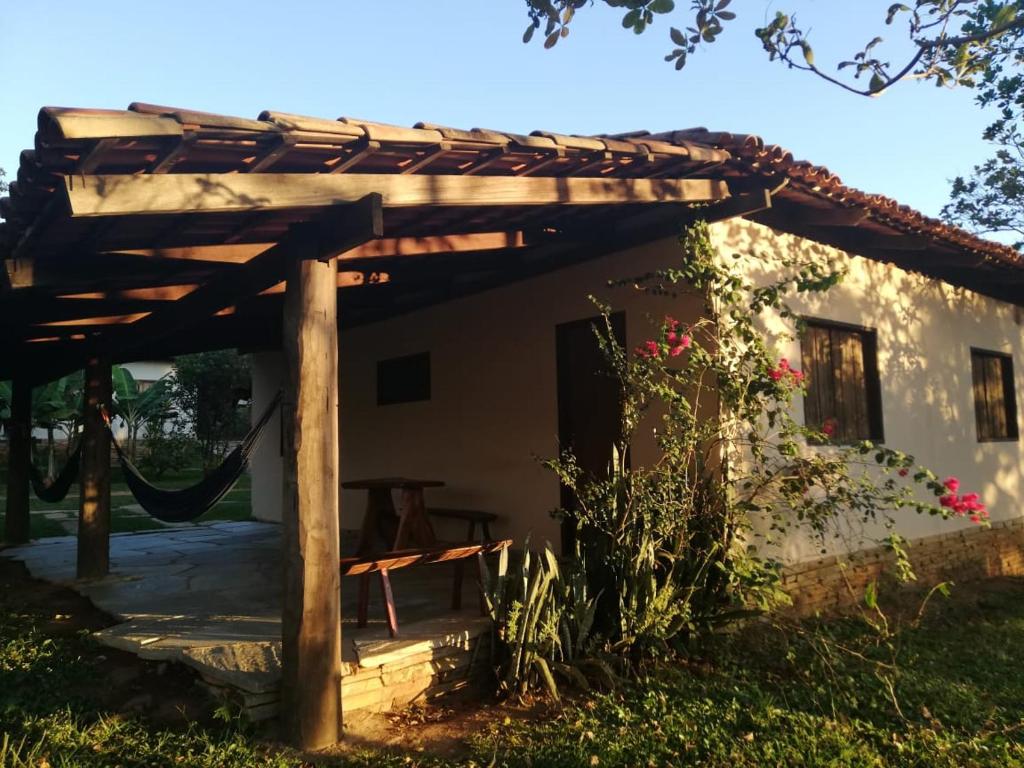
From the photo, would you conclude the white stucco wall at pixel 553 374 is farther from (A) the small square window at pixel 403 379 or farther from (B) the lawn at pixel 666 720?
(B) the lawn at pixel 666 720

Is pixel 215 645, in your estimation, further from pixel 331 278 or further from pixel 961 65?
pixel 961 65

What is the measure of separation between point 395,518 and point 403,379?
197cm

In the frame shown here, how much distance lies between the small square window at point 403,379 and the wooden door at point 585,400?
2063 millimetres

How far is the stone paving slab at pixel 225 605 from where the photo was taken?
398 cm

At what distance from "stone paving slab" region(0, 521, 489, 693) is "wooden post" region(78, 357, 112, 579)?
0.20 meters

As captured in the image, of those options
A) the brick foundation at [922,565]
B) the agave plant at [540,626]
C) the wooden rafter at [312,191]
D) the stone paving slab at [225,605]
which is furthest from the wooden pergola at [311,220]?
the brick foundation at [922,565]

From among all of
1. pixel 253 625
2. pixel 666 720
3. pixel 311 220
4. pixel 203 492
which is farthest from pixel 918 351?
pixel 203 492

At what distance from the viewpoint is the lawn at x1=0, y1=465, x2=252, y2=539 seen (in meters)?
10.9

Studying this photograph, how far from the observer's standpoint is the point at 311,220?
3.68 m

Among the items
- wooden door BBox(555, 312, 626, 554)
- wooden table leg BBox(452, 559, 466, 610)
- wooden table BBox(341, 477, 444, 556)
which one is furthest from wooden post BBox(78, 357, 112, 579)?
wooden door BBox(555, 312, 626, 554)

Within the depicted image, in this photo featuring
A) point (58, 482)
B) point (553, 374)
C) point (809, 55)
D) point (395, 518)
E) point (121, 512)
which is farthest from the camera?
point (121, 512)

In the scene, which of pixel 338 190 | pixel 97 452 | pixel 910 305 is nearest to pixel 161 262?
pixel 338 190

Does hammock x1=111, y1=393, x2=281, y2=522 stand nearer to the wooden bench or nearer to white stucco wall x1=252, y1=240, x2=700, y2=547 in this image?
white stucco wall x1=252, y1=240, x2=700, y2=547

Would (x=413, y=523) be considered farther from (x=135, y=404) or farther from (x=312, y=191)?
(x=135, y=404)
